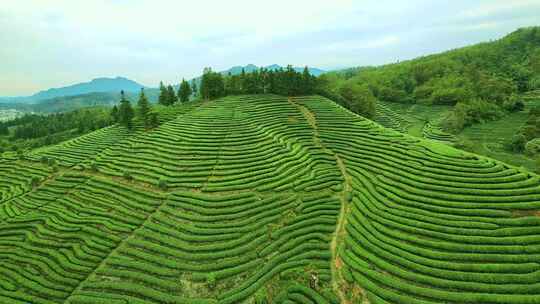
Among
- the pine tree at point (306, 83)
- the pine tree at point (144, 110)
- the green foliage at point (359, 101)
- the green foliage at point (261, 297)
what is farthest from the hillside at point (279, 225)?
the green foliage at point (359, 101)

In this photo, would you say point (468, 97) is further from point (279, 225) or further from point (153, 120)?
point (153, 120)

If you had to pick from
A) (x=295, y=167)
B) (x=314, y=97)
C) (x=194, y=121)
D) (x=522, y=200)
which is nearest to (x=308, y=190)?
(x=295, y=167)

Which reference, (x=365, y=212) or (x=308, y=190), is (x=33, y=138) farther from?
(x=365, y=212)

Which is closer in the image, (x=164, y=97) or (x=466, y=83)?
(x=164, y=97)

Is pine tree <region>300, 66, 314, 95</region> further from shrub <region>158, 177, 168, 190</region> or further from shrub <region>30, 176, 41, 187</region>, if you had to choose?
shrub <region>30, 176, 41, 187</region>

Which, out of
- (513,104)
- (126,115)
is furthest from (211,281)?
(513,104)

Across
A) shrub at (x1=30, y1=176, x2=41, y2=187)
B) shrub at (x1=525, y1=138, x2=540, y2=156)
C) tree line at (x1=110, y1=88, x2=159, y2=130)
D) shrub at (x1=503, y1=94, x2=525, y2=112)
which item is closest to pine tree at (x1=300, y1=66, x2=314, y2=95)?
tree line at (x1=110, y1=88, x2=159, y2=130)

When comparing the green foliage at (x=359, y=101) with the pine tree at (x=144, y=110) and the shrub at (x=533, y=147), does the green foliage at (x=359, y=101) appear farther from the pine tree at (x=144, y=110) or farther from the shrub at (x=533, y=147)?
the pine tree at (x=144, y=110)
